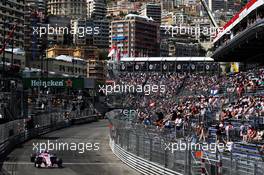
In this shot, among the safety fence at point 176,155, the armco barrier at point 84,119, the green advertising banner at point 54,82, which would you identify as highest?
the green advertising banner at point 54,82

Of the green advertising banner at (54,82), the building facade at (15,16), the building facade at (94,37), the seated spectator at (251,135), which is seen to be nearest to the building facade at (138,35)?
the building facade at (15,16)

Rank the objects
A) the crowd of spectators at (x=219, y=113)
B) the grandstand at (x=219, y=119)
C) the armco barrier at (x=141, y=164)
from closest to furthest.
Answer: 1. the grandstand at (x=219, y=119)
2. the armco barrier at (x=141, y=164)
3. the crowd of spectators at (x=219, y=113)

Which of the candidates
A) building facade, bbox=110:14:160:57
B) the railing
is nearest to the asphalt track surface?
the railing

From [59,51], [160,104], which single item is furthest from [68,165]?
[59,51]

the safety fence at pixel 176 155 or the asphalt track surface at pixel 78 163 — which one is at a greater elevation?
the safety fence at pixel 176 155

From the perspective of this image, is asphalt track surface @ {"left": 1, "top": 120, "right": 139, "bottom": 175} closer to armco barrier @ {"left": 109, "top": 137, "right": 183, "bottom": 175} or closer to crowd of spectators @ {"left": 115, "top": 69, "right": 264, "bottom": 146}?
armco barrier @ {"left": 109, "top": 137, "right": 183, "bottom": 175}

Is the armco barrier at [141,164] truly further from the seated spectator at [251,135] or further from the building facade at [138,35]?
the building facade at [138,35]

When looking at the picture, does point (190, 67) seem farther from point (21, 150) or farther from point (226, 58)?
point (21, 150)

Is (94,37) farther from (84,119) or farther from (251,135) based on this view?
(251,135)

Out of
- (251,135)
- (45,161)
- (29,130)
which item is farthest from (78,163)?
(29,130)
